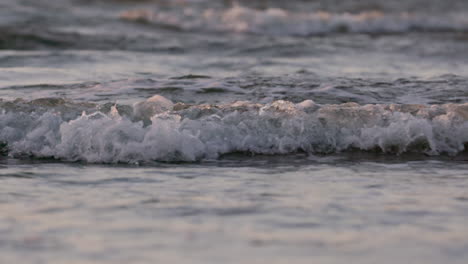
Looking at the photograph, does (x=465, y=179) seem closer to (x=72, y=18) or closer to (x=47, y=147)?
(x=47, y=147)

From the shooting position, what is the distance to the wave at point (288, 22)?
56.2 feet

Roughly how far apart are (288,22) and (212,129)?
1245 cm

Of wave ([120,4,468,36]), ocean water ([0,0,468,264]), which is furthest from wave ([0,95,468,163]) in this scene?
wave ([120,4,468,36])

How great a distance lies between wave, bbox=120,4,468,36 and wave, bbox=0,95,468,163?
10153 millimetres

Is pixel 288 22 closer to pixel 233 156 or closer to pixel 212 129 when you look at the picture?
pixel 212 129

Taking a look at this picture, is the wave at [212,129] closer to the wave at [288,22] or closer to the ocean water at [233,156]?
the ocean water at [233,156]

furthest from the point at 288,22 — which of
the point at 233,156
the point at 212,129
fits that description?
the point at 233,156

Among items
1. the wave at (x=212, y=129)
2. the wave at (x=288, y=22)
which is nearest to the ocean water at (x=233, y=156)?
the wave at (x=212, y=129)

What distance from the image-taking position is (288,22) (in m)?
18.3

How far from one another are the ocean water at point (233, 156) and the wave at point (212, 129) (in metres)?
0.01

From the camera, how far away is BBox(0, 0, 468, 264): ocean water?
369cm

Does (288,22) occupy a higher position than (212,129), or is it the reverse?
(288,22)

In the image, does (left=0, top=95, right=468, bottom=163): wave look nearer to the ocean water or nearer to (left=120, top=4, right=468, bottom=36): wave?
the ocean water

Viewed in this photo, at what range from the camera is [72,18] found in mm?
15953
